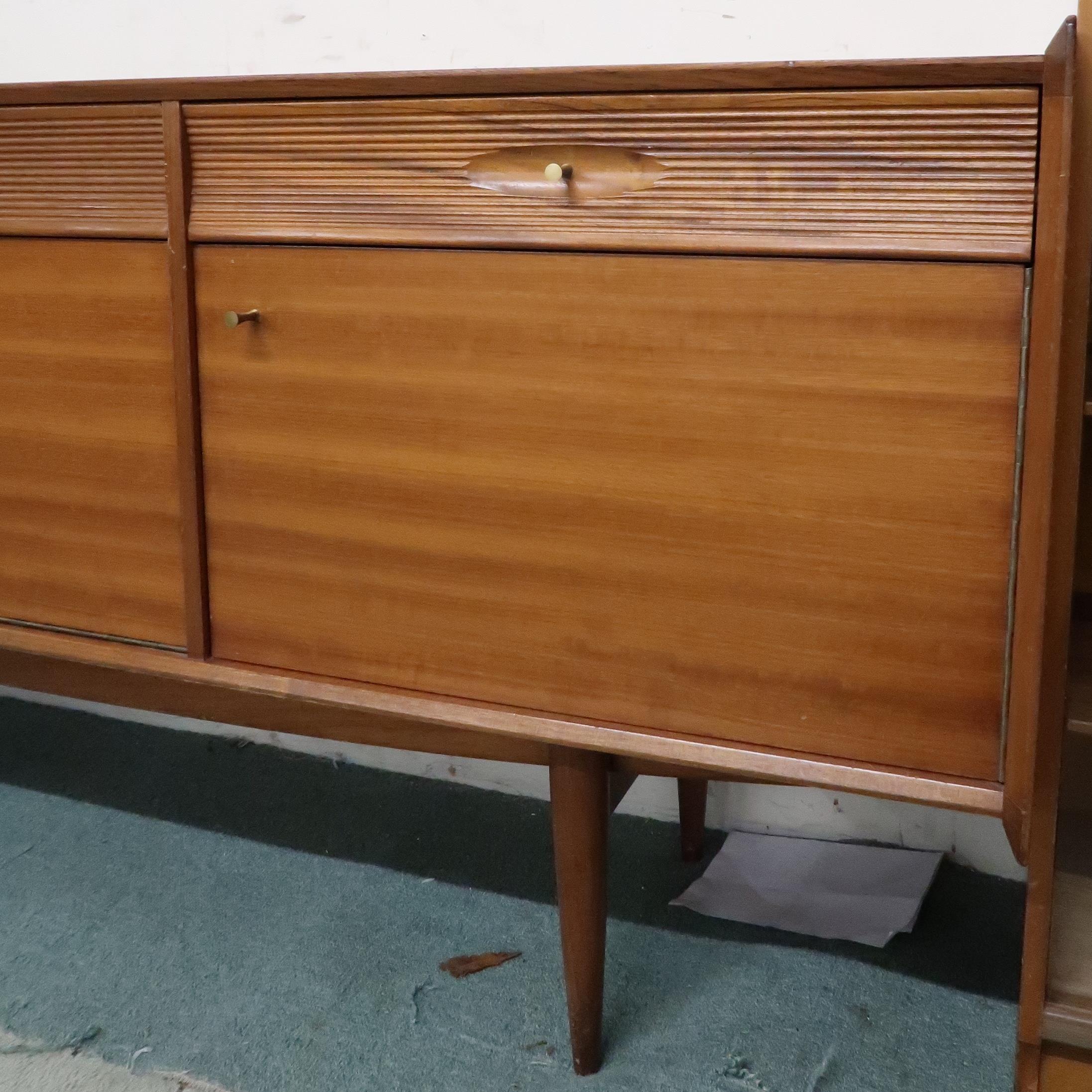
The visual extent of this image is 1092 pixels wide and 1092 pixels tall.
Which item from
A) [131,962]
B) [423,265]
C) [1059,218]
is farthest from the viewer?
[131,962]

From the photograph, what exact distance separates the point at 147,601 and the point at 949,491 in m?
0.71

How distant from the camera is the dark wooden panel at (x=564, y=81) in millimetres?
770

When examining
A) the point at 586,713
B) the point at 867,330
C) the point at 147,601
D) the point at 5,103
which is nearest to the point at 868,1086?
the point at 586,713

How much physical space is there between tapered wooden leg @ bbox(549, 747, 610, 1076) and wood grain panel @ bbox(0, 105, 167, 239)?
1.89 ft

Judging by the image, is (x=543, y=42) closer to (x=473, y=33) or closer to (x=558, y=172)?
(x=473, y=33)

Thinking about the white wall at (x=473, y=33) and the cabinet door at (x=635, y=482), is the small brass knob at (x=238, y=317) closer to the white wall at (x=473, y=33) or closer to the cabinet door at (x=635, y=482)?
the cabinet door at (x=635, y=482)

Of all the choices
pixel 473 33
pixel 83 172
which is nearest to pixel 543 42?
pixel 473 33

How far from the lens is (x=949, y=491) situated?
821 mm

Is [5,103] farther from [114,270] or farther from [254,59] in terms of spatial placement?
[254,59]

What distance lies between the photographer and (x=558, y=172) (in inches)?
34.3

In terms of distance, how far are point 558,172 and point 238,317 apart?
30 centimetres

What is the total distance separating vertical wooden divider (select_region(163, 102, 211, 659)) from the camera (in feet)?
3.30

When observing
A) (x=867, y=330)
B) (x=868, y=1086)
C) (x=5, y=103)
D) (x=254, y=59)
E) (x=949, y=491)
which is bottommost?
(x=868, y=1086)

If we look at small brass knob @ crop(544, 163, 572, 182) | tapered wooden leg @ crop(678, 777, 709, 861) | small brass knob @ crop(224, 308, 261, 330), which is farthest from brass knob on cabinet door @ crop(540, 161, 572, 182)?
tapered wooden leg @ crop(678, 777, 709, 861)
